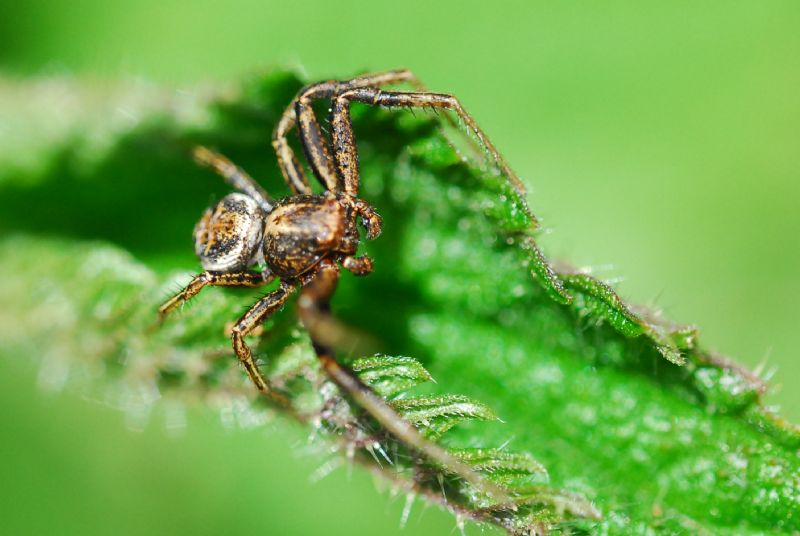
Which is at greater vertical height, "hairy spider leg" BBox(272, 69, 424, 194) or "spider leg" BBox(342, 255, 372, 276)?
"hairy spider leg" BBox(272, 69, 424, 194)

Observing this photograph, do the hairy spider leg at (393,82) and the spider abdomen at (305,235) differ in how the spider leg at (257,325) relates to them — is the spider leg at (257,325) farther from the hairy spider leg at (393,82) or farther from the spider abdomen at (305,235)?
the hairy spider leg at (393,82)

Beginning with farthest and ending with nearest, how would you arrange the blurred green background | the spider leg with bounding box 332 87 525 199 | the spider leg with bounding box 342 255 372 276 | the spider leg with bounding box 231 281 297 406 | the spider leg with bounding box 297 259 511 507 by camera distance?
the blurred green background
the spider leg with bounding box 342 255 372 276
the spider leg with bounding box 332 87 525 199
the spider leg with bounding box 231 281 297 406
the spider leg with bounding box 297 259 511 507

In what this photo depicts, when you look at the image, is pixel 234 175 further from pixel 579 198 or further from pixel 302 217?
pixel 579 198

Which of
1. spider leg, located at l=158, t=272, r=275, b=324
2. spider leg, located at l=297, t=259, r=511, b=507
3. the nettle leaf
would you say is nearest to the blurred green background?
the nettle leaf

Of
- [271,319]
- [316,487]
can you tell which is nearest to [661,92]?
[271,319]

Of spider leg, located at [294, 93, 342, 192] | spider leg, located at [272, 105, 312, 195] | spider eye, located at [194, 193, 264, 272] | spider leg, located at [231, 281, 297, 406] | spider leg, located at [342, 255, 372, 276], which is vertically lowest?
spider leg, located at [231, 281, 297, 406]

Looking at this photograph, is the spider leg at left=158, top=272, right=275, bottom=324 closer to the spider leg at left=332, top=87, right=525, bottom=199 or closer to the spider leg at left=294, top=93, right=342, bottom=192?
the spider leg at left=294, top=93, right=342, bottom=192

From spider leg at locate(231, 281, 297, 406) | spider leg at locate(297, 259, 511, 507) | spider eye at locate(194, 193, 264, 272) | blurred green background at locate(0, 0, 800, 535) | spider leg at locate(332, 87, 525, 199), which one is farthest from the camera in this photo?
blurred green background at locate(0, 0, 800, 535)
